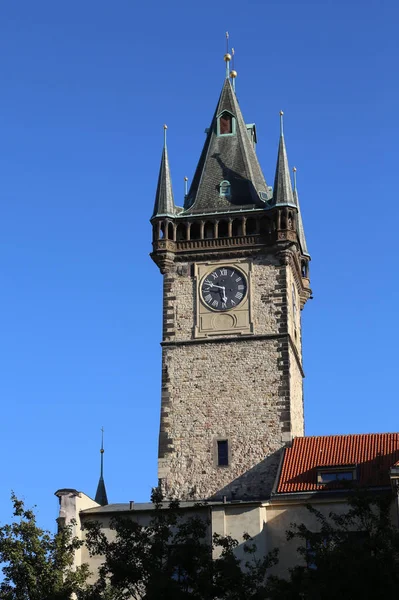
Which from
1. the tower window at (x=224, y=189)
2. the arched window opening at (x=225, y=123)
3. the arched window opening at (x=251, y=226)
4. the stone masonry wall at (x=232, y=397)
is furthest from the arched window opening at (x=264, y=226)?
the arched window opening at (x=225, y=123)

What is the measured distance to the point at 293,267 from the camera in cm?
5609

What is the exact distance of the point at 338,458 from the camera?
47812 millimetres

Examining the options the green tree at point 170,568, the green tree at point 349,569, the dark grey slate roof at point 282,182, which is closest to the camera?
the green tree at point 349,569

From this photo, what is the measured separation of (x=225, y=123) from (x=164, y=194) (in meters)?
5.50

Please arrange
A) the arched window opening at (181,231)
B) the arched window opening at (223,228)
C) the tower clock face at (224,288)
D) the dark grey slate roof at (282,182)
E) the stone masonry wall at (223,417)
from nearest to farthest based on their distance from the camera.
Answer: the stone masonry wall at (223,417) < the tower clock face at (224,288) < the dark grey slate roof at (282,182) < the arched window opening at (223,228) < the arched window opening at (181,231)

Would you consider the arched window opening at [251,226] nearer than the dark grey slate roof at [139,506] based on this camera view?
No

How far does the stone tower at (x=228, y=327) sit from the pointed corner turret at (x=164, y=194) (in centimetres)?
6

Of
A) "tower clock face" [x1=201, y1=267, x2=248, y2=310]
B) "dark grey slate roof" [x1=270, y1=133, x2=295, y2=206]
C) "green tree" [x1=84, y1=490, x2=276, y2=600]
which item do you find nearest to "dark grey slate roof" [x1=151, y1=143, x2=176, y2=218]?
"tower clock face" [x1=201, y1=267, x2=248, y2=310]

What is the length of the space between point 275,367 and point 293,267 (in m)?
5.49

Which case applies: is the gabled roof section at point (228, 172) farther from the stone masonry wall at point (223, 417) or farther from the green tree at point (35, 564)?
the green tree at point (35, 564)

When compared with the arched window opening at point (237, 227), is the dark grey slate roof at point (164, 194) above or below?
above

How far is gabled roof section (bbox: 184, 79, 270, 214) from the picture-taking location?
5691 centimetres

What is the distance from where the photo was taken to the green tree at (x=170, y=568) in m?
36.3

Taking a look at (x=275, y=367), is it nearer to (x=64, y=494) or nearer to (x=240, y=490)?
(x=240, y=490)
